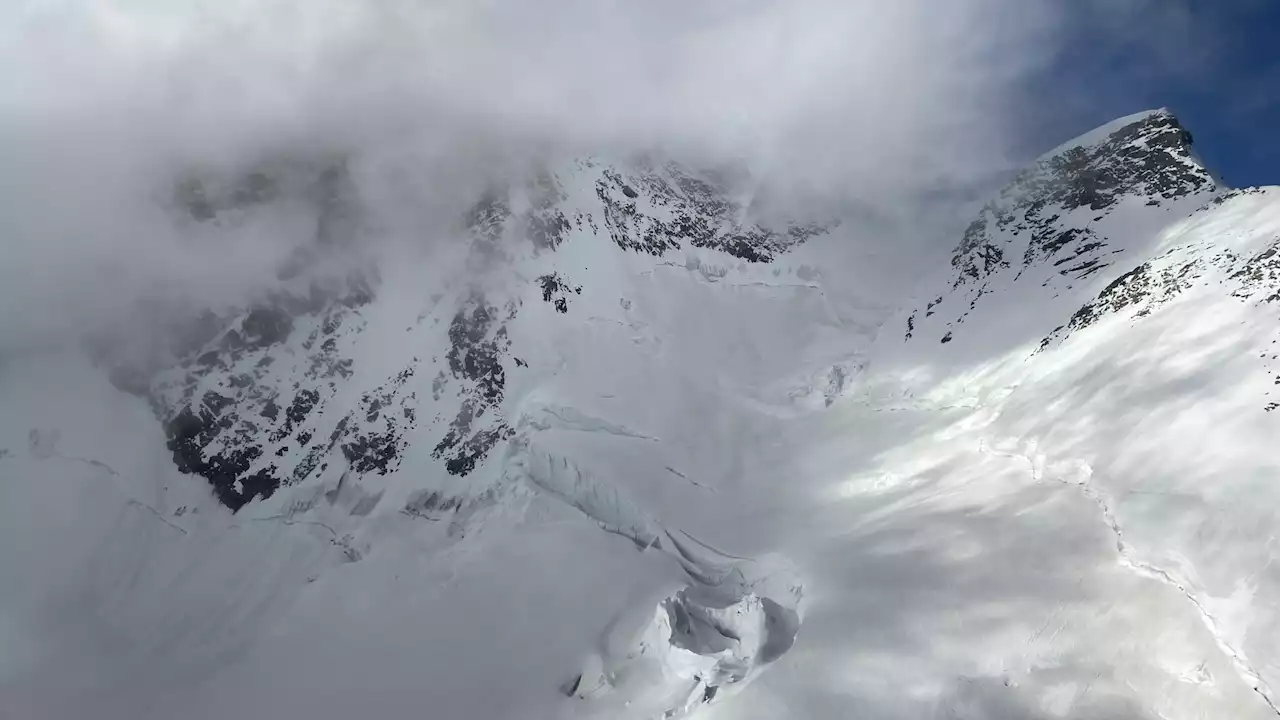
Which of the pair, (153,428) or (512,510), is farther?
(153,428)

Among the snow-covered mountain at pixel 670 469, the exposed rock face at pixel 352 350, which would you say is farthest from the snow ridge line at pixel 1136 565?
the exposed rock face at pixel 352 350

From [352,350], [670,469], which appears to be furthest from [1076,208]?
[352,350]

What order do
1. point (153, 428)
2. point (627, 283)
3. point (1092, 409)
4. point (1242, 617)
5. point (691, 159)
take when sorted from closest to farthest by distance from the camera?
point (1242, 617)
point (1092, 409)
point (153, 428)
point (627, 283)
point (691, 159)

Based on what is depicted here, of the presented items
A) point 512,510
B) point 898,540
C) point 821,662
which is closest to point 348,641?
point 512,510

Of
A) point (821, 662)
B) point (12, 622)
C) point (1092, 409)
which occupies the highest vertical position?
point (1092, 409)

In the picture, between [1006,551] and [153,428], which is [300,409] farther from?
[1006,551]

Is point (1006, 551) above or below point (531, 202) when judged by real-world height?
below
